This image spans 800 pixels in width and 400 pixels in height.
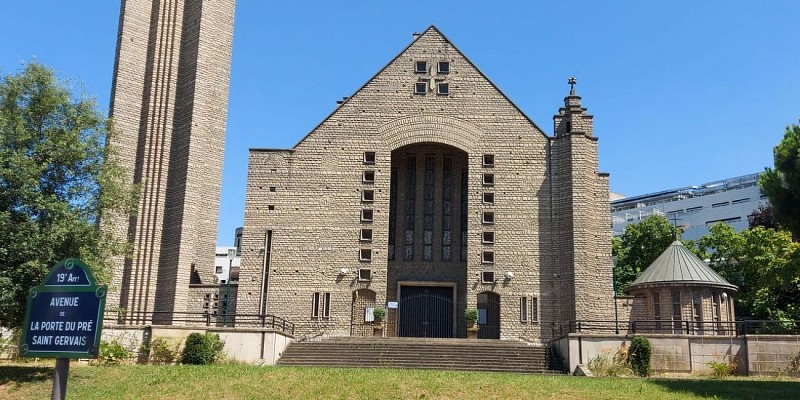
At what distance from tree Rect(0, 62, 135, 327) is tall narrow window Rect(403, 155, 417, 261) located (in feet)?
51.1

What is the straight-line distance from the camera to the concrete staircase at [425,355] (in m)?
25.7

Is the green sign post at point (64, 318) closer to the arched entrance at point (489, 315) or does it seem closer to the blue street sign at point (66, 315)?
the blue street sign at point (66, 315)

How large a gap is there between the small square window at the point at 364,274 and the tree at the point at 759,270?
61.5 feet

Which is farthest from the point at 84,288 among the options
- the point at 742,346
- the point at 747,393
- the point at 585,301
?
the point at 585,301

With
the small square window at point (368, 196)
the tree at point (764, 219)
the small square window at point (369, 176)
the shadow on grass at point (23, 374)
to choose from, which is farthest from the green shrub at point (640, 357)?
the tree at point (764, 219)

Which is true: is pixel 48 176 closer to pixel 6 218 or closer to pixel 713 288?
pixel 6 218

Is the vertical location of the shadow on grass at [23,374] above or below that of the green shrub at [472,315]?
below

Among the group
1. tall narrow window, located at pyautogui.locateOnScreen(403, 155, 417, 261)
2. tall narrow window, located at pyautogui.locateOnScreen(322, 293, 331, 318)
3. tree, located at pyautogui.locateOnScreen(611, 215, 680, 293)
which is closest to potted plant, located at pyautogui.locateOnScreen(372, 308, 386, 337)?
tall narrow window, located at pyautogui.locateOnScreen(322, 293, 331, 318)

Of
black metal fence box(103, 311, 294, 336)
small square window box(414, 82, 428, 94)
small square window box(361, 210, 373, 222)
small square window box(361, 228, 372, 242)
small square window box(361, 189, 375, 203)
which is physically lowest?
black metal fence box(103, 311, 294, 336)

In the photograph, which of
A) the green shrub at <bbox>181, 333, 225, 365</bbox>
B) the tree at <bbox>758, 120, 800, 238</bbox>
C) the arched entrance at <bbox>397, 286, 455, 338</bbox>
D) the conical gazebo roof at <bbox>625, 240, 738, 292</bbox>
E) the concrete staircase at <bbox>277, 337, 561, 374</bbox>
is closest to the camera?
the tree at <bbox>758, 120, 800, 238</bbox>

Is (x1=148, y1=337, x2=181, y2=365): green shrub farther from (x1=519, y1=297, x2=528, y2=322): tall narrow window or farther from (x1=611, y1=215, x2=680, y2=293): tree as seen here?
(x1=611, y1=215, x2=680, y2=293): tree

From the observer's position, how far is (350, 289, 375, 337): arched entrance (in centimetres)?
3169

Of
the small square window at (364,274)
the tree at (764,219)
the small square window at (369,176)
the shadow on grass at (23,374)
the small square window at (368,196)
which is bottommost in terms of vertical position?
the shadow on grass at (23,374)

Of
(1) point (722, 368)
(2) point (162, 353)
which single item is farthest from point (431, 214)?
(1) point (722, 368)
